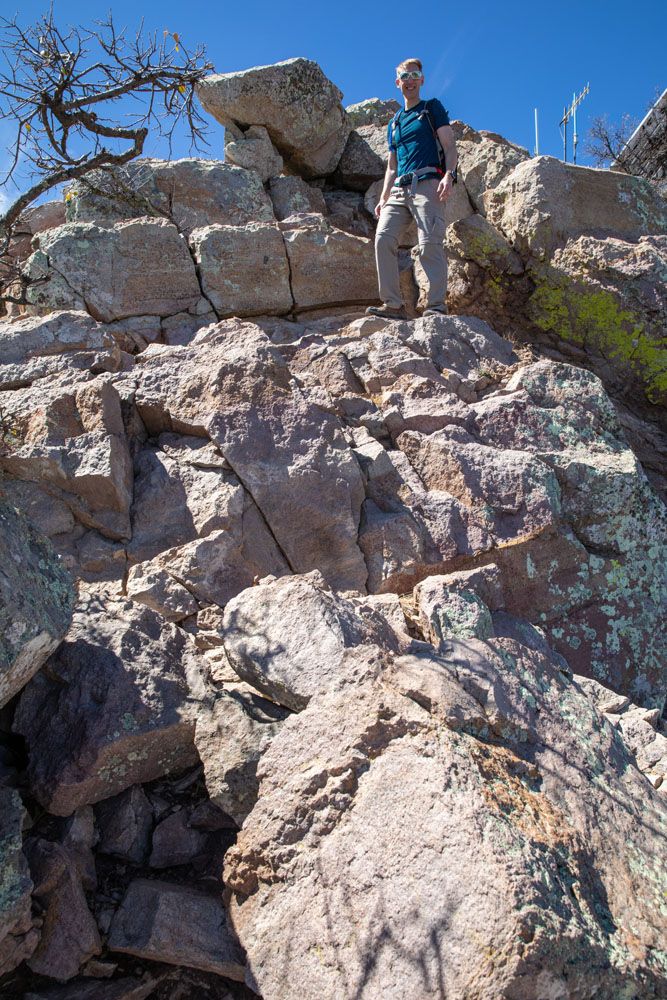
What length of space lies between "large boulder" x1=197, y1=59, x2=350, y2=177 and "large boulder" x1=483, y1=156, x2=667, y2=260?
3010 millimetres

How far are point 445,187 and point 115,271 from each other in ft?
9.81

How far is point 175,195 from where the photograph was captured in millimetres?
7242

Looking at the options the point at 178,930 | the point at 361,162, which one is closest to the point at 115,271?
the point at 361,162

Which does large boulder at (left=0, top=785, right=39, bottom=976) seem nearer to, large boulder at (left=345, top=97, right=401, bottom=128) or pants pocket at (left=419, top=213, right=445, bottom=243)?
pants pocket at (left=419, top=213, right=445, bottom=243)

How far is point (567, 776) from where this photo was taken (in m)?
2.57

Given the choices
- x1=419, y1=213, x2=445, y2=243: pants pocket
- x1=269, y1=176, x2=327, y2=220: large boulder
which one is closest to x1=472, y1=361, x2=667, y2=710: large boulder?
x1=419, y1=213, x2=445, y2=243: pants pocket

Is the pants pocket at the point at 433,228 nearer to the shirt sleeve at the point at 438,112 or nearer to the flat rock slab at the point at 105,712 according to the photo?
the shirt sleeve at the point at 438,112

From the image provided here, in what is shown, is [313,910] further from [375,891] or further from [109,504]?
[109,504]

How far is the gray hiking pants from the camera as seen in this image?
5.82 metres

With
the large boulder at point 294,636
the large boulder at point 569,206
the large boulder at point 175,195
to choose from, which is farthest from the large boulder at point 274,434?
the large boulder at point 569,206

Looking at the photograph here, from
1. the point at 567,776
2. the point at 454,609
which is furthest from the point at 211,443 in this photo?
the point at 567,776

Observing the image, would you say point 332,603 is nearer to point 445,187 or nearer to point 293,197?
point 445,187

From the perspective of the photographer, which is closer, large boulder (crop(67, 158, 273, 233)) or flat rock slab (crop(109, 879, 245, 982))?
flat rock slab (crop(109, 879, 245, 982))

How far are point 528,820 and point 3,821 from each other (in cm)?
177
